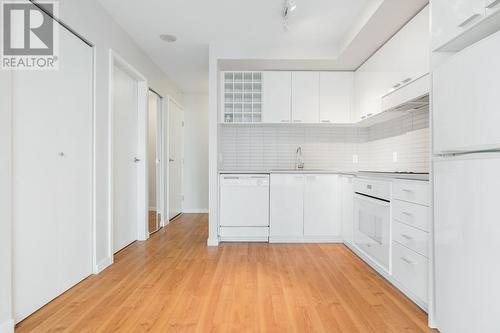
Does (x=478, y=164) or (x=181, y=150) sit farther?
(x=181, y=150)

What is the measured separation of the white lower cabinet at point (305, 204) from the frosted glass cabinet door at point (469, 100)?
1.98m

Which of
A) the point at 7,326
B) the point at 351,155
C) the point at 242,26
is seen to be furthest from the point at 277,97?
the point at 7,326

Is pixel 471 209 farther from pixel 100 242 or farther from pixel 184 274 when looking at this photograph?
pixel 100 242

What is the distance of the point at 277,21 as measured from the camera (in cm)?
300

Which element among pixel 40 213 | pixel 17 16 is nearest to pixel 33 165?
pixel 40 213

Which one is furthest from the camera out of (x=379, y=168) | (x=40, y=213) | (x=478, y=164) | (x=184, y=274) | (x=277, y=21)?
(x=379, y=168)

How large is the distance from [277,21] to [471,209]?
245 centimetres

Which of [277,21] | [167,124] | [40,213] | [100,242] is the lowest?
[100,242]

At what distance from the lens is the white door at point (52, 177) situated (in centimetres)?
178

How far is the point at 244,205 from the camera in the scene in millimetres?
3648

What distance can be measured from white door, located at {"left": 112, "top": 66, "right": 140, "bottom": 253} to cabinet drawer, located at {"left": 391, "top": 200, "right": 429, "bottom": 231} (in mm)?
2672

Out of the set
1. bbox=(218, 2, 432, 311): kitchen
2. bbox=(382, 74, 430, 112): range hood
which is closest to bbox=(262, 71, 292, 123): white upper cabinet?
bbox=(218, 2, 432, 311): kitchen

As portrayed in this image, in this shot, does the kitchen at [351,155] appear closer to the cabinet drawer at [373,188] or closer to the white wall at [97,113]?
the cabinet drawer at [373,188]
